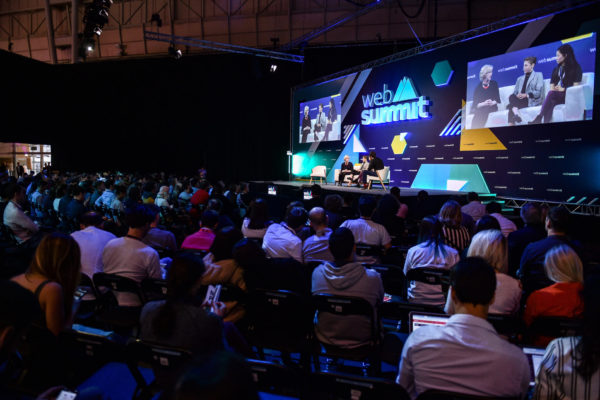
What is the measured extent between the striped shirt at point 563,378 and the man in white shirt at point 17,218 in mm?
6019

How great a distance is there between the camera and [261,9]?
15711 millimetres

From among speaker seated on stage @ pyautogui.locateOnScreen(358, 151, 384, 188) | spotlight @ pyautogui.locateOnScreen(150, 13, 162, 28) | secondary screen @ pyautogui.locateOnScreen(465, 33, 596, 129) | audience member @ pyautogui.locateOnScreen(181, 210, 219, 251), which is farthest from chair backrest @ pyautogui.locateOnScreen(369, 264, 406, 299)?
spotlight @ pyautogui.locateOnScreen(150, 13, 162, 28)

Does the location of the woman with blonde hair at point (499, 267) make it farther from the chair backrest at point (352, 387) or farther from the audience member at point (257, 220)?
the audience member at point (257, 220)

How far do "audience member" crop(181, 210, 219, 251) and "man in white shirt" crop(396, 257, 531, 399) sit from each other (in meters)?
2.81

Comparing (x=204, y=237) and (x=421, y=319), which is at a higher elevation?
(x=204, y=237)

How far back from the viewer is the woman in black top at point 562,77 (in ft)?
25.7

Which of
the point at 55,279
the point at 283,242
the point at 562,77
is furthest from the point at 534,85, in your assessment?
the point at 55,279

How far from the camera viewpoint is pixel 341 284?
8.90 feet

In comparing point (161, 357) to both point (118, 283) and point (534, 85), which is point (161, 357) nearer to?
point (118, 283)

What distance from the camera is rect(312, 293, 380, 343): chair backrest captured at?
2496 mm

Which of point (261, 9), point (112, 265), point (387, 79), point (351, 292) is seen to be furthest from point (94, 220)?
→ point (261, 9)

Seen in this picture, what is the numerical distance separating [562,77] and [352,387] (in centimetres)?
900

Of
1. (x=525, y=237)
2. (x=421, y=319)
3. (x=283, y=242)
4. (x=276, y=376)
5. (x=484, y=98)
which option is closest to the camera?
(x=276, y=376)

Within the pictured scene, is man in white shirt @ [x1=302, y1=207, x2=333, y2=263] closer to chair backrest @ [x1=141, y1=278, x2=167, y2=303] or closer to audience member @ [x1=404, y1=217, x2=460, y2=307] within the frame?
audience member @ [x1=404, y1=217, x2=460, y2=307]
